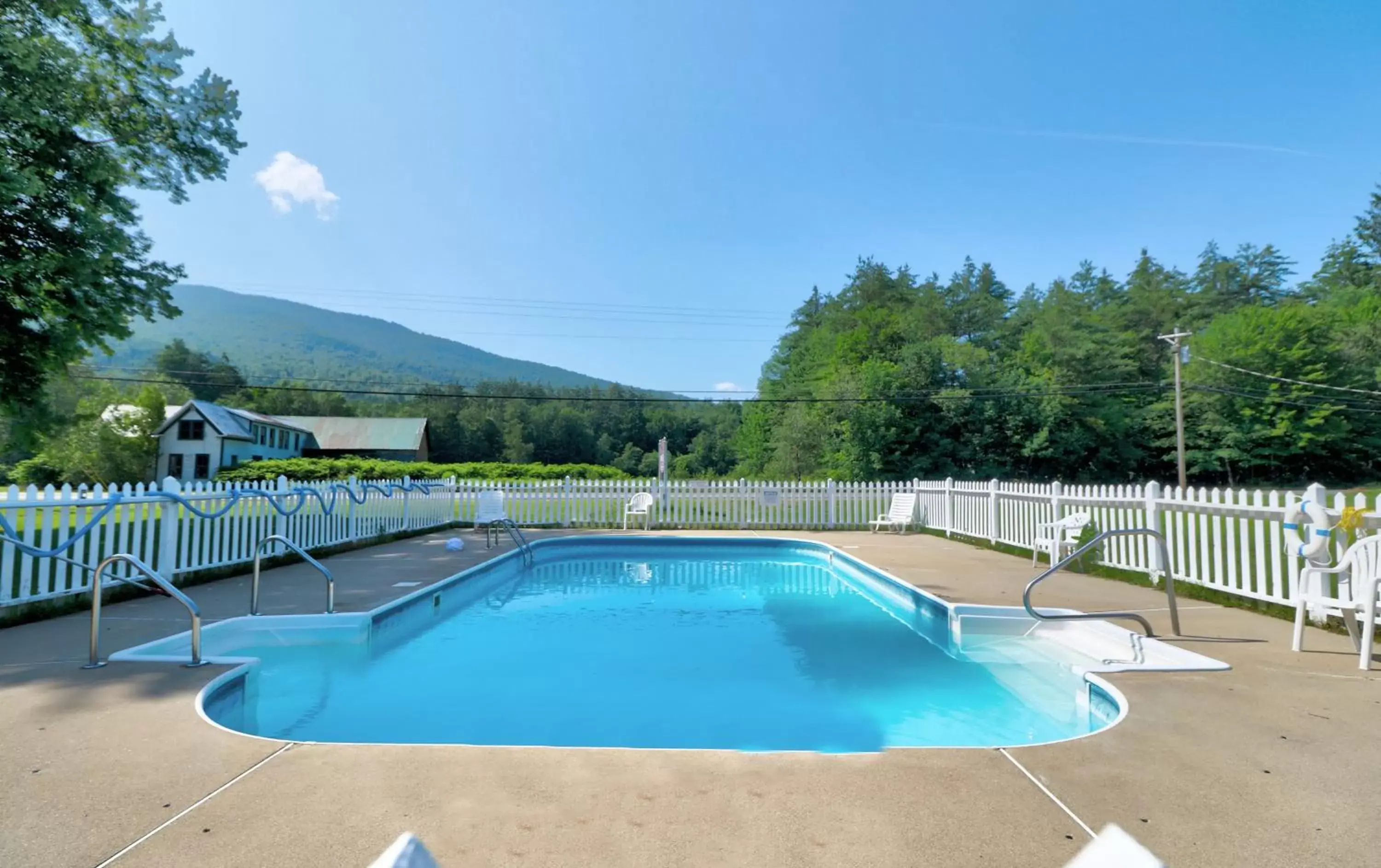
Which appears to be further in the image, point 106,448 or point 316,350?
point 316,350

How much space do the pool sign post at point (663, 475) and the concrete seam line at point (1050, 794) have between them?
12.0 meters

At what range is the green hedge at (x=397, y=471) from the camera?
23734 mm

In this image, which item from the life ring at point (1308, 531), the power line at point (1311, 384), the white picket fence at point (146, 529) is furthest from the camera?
the power line at point (1311, 384)

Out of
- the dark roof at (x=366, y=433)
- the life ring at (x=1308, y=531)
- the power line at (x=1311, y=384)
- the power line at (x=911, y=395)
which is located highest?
the power line at (x=1311, y=384)

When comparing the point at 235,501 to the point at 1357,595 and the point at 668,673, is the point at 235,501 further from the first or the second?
the point at 1357,595

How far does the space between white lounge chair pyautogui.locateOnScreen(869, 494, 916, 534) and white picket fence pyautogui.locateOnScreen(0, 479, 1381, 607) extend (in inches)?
12.2

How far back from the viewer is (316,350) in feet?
565

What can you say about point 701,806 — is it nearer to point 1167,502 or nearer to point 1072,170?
point 1167,502

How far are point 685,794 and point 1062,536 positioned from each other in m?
7.90

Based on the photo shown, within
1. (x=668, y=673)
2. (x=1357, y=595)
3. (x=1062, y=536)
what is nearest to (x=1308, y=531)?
(x=1357, y=595)

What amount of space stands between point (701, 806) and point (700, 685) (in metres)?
2.59

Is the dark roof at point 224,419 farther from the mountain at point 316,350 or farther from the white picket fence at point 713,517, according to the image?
the mountain at point 316,350

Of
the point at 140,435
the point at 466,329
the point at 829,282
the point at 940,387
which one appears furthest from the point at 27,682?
the point at 829,282

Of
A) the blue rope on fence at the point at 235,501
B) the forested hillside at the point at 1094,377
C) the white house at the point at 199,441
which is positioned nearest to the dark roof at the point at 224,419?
the white house at the point at 199,441
